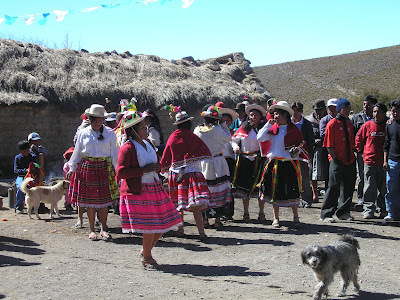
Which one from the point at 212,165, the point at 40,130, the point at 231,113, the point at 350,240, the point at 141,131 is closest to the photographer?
the point at 350,240

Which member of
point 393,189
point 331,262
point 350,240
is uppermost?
point 393,189

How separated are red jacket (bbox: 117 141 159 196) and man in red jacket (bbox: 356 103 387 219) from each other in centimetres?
506

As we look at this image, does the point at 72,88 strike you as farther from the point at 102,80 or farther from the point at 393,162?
the point at 393,162

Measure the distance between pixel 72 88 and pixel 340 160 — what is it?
952 cm

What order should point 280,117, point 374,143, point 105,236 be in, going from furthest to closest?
point 374,143
point 280,117
point 105,236

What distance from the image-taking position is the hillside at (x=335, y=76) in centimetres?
5753

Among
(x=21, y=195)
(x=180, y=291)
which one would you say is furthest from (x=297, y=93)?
(x=180, y=291)

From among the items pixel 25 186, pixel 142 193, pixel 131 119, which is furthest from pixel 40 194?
pixel 142 193

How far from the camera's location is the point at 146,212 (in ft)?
21.0

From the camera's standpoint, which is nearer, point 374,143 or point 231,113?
point 374,143

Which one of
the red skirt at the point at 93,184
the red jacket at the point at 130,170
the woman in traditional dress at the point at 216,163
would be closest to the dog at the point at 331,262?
the red jacket at the point at 130,170

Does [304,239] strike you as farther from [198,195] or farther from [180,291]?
[180,291]

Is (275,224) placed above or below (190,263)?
above

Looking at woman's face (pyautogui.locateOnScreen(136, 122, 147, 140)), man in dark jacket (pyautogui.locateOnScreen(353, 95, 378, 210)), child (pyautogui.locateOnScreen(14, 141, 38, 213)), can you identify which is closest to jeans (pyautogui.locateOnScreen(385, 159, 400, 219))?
man in dark jacket (pyautogui.locateOnScreen(353, 95, 378, 210))
